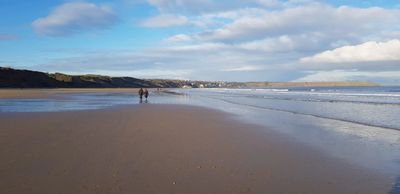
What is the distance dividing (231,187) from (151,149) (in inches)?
150

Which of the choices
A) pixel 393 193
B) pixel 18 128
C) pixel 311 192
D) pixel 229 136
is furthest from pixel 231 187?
pixel 18 128

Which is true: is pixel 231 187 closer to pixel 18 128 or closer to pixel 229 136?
pixel 229 136

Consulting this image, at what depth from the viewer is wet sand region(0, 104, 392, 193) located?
633 centimetres

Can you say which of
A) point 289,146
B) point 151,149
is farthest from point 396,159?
point 151,149

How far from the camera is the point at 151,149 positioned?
9.73m

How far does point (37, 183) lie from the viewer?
636 centimetres

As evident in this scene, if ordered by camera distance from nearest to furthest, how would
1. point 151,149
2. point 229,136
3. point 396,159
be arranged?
1. point 396,159
2. point 151,149
3. point 229,136

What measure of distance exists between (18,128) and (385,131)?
13.0 metres

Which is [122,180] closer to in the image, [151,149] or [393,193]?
[151,149]

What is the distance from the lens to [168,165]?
26.0ft

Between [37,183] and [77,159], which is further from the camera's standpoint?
[77,159]

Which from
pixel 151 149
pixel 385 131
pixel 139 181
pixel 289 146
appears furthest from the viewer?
pixel 385 131

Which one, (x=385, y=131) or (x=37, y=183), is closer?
(x=37, y=183)

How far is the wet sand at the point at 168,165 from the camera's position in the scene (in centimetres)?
633
